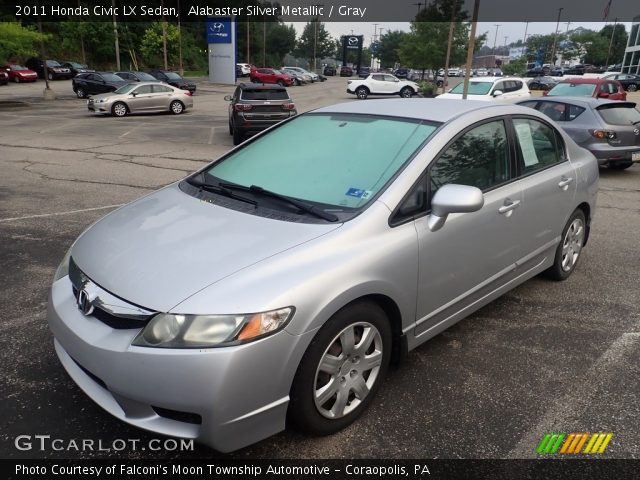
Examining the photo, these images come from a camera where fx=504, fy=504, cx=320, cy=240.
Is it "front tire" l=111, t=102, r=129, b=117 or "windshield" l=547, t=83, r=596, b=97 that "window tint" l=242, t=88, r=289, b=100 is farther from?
"front tire" l=111, t=102, r=129, b=117

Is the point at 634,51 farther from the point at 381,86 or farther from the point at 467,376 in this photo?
the point at 467,376

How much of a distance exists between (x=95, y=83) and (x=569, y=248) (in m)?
28.7

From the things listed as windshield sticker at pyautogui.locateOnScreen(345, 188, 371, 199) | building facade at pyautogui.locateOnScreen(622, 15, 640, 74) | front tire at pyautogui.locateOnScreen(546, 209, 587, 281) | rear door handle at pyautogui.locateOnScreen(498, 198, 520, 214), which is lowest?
front tire at pyautogui.locateOnScreen(546, 209, 587, 281)

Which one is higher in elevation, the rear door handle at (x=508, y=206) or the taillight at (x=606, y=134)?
the rear door handle at (x=508, y=206)

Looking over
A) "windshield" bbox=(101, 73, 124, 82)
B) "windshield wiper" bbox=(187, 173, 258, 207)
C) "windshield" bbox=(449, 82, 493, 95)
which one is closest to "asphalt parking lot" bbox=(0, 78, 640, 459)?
"windshield wiper" bbox=(187, 173, 258, 207)

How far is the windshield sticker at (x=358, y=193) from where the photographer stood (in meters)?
2.77

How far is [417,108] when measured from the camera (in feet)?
11.4

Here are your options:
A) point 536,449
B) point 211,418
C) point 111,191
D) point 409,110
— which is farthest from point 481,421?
point 111,191

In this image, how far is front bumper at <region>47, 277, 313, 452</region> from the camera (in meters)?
2.04

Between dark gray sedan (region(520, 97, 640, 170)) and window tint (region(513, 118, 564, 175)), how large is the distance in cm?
588

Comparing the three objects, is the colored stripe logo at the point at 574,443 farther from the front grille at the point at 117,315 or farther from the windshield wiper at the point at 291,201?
the front grille at the point at 117,315

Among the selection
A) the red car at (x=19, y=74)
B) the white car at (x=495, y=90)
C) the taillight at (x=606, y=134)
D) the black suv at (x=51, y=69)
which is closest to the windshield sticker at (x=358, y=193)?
the taillight at (x=606, y=134)

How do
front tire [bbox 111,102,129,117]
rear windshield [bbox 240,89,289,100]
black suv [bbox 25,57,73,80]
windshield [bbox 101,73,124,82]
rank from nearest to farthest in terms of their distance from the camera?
1. rear windshield [bbox 240,89,289,100]
2. front tire [bbox 111,102,129,117]
3. windshield [bbox 101,73,124,82]
4. black suv [bbox 25,57,73,80]

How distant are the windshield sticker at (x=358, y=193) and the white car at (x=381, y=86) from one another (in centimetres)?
3124
